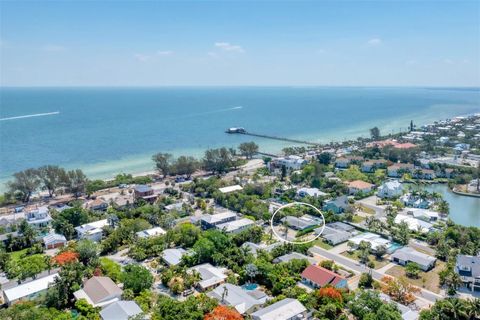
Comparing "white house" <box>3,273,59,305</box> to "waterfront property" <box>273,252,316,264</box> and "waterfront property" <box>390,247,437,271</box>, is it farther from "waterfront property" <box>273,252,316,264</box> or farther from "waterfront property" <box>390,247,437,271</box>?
"waterfront property" <box>390,247,437,271</box>

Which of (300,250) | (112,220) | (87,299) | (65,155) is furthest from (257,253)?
(65,155)

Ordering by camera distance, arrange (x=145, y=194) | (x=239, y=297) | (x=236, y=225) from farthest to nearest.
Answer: (x=145, y=194), (x=236, y=225), (x=239, y=297)

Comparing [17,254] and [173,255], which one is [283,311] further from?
[17,254]

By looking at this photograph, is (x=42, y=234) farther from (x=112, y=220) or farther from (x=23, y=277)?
(x=23, y=277)

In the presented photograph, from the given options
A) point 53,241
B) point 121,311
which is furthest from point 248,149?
point 121,311

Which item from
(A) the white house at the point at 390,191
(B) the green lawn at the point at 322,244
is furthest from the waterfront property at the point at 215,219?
(A) the white house at the point at 390,191

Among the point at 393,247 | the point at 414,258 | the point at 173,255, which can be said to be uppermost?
the point at 173,255
